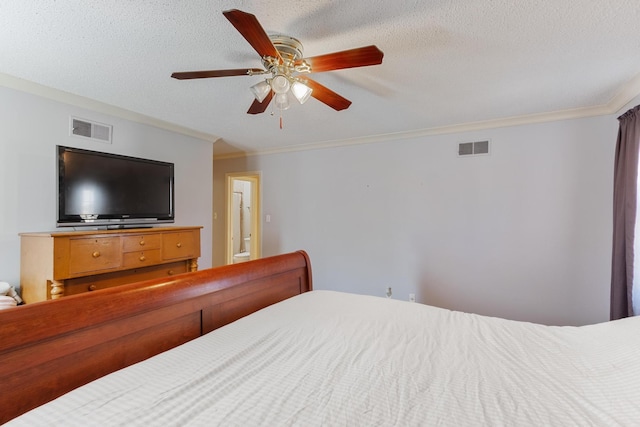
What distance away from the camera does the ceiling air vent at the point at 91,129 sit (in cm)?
254

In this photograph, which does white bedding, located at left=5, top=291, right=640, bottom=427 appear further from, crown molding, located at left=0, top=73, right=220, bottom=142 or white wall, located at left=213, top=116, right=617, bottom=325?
crown molding, located at left=0, top=73, right=220, bottom=142

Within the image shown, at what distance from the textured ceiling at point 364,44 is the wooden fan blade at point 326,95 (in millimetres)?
199

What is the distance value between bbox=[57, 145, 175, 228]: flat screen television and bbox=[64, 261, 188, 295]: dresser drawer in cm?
46

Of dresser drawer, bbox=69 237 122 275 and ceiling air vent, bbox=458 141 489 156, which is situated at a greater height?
ceiling air vent, bbox=458 141 489 156

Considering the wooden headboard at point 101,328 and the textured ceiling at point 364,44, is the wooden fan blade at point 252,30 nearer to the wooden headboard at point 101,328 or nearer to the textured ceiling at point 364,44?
the textured ceiling at point 364,44

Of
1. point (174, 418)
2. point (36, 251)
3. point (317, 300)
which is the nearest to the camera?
point (174, 418)

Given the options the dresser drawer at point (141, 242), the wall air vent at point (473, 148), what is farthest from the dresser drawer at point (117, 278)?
the wall air vent at point (473, 148)

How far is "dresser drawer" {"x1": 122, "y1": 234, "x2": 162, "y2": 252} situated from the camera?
234 centimetres

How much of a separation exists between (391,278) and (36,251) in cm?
332

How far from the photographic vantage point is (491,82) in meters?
2.23

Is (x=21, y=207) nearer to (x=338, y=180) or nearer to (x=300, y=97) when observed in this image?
(x=300, y=97)

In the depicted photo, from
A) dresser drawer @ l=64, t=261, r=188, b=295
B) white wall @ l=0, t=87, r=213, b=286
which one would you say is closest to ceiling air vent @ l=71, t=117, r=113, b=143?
white wall @ l=0, t=87, r=213, b=286

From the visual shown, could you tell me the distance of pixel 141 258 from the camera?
244cm

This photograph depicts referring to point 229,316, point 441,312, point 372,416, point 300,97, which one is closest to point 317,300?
point 229,316
